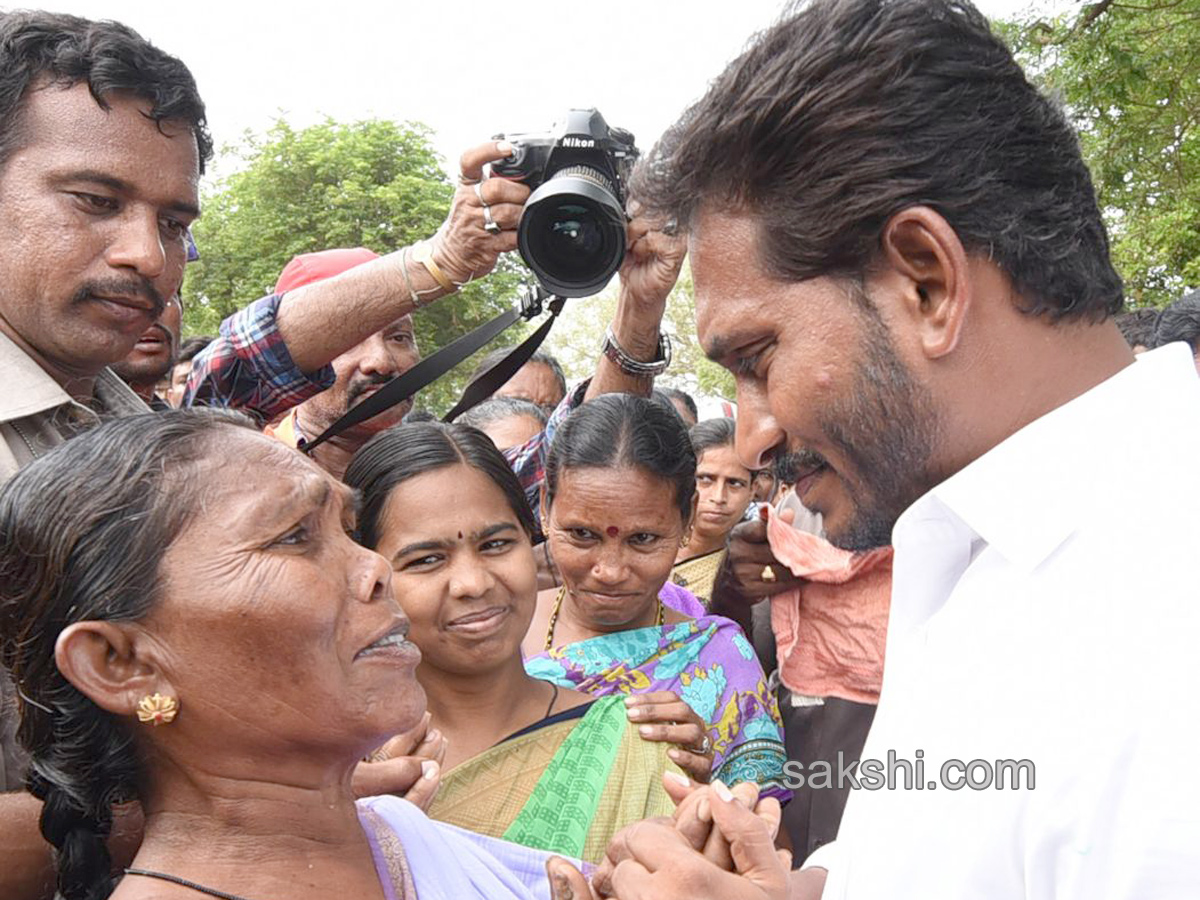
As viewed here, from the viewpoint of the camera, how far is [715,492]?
522cm

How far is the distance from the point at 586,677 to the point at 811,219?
66.8 inches

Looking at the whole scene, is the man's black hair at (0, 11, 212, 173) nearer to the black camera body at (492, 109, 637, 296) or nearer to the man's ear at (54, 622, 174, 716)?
the black camera body at (492, 109, 637, 296)

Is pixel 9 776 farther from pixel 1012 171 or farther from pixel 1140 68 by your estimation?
pixel 1140 68

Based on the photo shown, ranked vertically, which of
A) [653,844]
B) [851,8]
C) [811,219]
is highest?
[851,8]

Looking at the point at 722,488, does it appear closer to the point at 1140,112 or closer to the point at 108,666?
the point at 108,666

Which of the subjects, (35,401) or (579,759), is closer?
(35,401)

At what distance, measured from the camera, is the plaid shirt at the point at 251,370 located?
281cm

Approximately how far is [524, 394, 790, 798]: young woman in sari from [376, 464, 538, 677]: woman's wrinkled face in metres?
0.37

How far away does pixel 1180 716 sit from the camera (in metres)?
1.02

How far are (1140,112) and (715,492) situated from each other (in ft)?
22.2

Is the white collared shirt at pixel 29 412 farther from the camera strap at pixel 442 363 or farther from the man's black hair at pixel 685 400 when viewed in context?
the man's black hair at pixel 685 400

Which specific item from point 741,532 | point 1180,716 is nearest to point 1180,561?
point 1180,716

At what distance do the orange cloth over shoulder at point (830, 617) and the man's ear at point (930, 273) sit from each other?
1.52 m

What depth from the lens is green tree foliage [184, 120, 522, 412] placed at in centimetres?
1856
